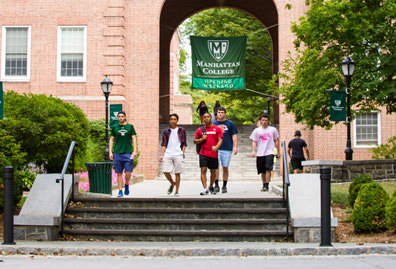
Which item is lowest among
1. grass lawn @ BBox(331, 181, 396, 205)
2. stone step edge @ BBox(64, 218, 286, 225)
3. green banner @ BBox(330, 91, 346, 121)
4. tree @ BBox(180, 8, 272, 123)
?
stone step edge @ BBox(64, 218, 286, 225)

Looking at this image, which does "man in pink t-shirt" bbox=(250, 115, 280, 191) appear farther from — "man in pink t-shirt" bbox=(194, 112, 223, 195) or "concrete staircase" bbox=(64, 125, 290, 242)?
"concrete staircase" bbox=(64, 125, 290, 242)

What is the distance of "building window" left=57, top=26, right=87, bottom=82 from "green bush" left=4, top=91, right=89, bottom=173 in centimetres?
1306

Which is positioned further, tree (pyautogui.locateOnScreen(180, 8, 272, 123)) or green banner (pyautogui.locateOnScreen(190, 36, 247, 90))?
tree (pyautogui.locateOnScreen(180, 8, 272, 123))

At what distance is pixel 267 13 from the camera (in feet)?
108

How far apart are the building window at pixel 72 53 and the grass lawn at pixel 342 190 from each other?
14.4 meters

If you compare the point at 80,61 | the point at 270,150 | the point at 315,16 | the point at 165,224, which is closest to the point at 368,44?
the point at 315,16

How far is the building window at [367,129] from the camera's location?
26312mm

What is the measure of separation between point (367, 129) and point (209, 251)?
19.6 meters

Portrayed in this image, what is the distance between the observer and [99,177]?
41.1 feet

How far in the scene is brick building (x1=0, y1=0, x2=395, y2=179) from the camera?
25.5 m

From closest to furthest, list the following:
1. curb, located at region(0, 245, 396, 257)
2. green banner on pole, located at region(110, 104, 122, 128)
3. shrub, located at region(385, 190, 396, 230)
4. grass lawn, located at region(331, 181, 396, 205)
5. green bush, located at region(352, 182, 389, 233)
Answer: curb, located at region(0, 245, 396, 257), shrub, located at region(385, 190, 396, 230), green bush, located at region(352, 182, 389, 233), grass lawn, located at region(331, 181, 396, 205), green banner on pole, located at region(110, 104, 122, 128)

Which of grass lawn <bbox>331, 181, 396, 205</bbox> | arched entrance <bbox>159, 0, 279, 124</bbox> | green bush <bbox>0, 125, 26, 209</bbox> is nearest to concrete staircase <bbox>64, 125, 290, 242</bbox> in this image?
green bush <bbox>0, 125, 26, 209</bbox>

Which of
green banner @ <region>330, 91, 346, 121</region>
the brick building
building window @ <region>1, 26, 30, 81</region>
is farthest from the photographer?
building window @ <region>1, 26, 30, 81</region>

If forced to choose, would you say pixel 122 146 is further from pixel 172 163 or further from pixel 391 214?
pixel 391 214
